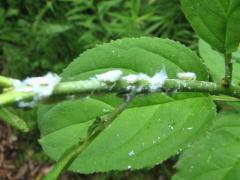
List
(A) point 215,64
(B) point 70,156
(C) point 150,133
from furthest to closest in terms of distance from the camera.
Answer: (A) point 215,64, (C) point 150,133, (B) point 70,156

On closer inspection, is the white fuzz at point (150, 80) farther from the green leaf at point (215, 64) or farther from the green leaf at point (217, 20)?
the green leaf at point (215, 64)

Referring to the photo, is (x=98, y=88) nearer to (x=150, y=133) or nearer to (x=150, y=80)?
(x=150, y=80)

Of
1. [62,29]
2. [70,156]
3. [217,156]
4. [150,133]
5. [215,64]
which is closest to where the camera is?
[70,156]

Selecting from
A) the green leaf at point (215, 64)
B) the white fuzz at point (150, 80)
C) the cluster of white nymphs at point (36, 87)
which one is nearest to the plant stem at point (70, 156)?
the white fuzz at point (150, 80)

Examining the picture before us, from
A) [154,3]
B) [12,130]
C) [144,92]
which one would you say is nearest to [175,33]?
[154,3]

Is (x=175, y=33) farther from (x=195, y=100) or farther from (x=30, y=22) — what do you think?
(x=195, y=100)

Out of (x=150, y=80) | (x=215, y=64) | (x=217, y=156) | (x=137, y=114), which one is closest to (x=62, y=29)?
(x=215, y=64)

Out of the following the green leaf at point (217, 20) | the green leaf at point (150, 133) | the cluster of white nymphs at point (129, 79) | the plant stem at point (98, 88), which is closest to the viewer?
the plant stem at point (98, 88)
